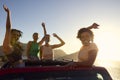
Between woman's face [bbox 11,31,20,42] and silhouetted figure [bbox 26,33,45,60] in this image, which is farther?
silhouetted figure [bbox 26,33,45,60]

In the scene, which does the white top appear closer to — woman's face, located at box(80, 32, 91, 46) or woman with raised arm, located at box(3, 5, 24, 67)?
woman's face, located at box(80, 32, 91, 46)

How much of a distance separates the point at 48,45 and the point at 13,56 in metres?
5.23

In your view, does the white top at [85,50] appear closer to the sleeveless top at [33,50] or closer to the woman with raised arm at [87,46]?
the woman with raised arm at [87,46]

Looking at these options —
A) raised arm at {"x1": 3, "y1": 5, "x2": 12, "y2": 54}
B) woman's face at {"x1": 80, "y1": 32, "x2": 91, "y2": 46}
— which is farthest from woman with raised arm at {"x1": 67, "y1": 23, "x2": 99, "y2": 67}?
raised arm at {"x1": 3, "y1": 5, "x2": 12, "y2": 54}

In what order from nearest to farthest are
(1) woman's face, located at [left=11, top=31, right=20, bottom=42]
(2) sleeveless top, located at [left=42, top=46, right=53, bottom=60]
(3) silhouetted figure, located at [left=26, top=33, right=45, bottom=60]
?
(1) woman's face, located at [left=11, top=31, right=20, bottom=42]
(3) silhouetted figure, located at [left=26, top=33, right=45, bottom=60]
(2) sleeveless top, located at [left=42, top=46, right=53, bottom=60]

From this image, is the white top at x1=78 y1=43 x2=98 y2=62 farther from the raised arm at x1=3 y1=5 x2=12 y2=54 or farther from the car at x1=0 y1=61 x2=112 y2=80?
the raised arm at x1=3 y1=5 x2=12 y2=54

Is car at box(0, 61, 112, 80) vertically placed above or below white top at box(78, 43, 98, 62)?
below

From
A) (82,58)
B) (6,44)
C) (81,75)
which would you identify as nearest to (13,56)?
(6,44)

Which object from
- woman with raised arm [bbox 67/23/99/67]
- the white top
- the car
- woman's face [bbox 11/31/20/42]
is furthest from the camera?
woman's face [bbox 11/31/20/42]

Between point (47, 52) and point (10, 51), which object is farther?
point (47, 52)

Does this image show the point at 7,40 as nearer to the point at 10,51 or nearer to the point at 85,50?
the point at 10,51

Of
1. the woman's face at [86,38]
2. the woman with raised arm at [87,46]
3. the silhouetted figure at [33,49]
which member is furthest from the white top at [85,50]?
the silhouetted figure at [33,49]

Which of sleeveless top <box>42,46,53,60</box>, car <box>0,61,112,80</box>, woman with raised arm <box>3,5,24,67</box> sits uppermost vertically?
woman with raised arm <box>3,5,24,67</box>

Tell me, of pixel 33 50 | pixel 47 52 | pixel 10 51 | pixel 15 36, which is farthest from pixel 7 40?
pixel 47 52
